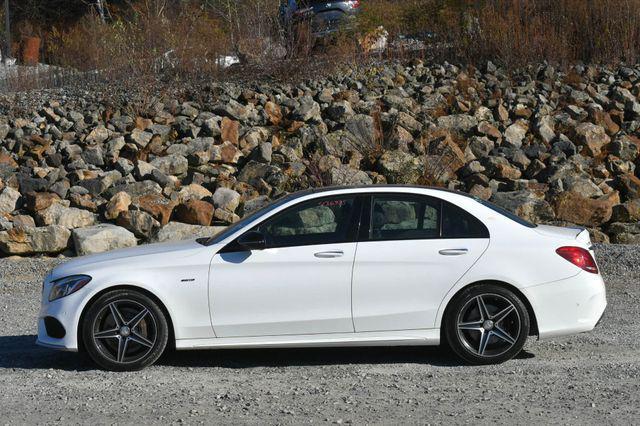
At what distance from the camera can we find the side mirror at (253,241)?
8289mm

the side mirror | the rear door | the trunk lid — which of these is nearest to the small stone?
the side mirror

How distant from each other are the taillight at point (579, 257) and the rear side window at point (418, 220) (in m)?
0.64

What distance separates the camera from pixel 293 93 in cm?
2153

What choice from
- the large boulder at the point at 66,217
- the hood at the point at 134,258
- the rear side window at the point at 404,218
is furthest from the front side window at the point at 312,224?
the large boulder at the point at 66,217

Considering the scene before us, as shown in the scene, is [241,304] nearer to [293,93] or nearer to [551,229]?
[551,229]

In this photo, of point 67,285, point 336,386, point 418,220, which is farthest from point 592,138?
point 67,285

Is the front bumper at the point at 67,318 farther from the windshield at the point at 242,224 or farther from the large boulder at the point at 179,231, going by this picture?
the large boulder at the point at 179,231

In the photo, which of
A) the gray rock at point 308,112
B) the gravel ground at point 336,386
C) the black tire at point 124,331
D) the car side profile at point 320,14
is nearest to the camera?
the gravel ground at point 336,386

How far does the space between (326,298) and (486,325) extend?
129 centimetres

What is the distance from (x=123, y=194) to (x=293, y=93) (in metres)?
6.45

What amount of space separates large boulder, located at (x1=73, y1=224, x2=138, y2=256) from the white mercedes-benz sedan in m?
6.04

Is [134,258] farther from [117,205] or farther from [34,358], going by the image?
[117,205]

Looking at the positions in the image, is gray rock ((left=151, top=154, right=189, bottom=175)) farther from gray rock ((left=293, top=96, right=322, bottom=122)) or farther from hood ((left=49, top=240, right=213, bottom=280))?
hood ((left=49, top=240, right=213, bottom=280))

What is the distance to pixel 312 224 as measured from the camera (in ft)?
27.7
